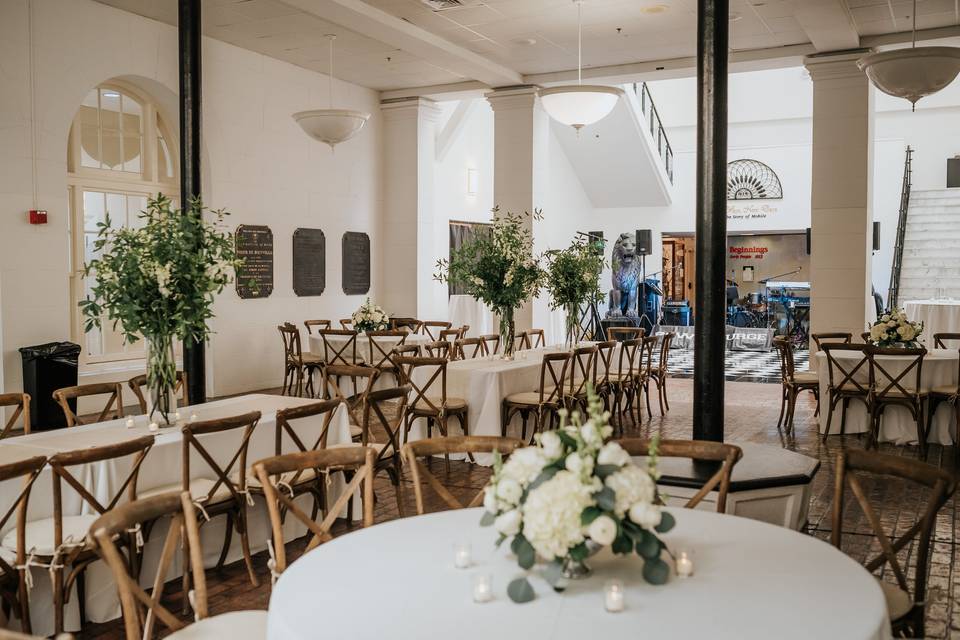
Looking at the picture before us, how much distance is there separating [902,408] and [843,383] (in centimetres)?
60

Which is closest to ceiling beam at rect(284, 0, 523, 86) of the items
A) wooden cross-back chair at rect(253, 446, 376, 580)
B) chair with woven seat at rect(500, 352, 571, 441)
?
chair with woven seat at rect(500, 352, 571, 441)

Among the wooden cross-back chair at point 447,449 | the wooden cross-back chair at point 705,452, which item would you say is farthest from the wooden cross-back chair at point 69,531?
the wooden cross-back chair at point 705,452

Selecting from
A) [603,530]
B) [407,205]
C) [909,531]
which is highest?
[407,205]

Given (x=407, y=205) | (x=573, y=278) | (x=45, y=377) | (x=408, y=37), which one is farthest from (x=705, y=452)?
(x=407, y=205)

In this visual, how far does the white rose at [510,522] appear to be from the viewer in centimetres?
195

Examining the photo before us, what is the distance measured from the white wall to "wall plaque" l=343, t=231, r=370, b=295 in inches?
5.5

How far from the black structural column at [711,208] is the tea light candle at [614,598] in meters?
2.76

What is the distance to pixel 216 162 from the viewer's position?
9812 millimetres

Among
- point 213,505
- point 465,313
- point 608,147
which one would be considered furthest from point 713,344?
point 608,147

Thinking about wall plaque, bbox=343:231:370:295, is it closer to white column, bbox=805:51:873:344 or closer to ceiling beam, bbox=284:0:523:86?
ceiling beam, bbox=284:0:523:86

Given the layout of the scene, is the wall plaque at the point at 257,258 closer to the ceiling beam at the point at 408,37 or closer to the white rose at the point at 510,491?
the ceiling beam at the point at 408,37

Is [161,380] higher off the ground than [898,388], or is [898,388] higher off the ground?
[161,380]

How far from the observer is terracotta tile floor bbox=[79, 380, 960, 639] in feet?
12.4

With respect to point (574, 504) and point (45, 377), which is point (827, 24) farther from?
point (574, 504)
